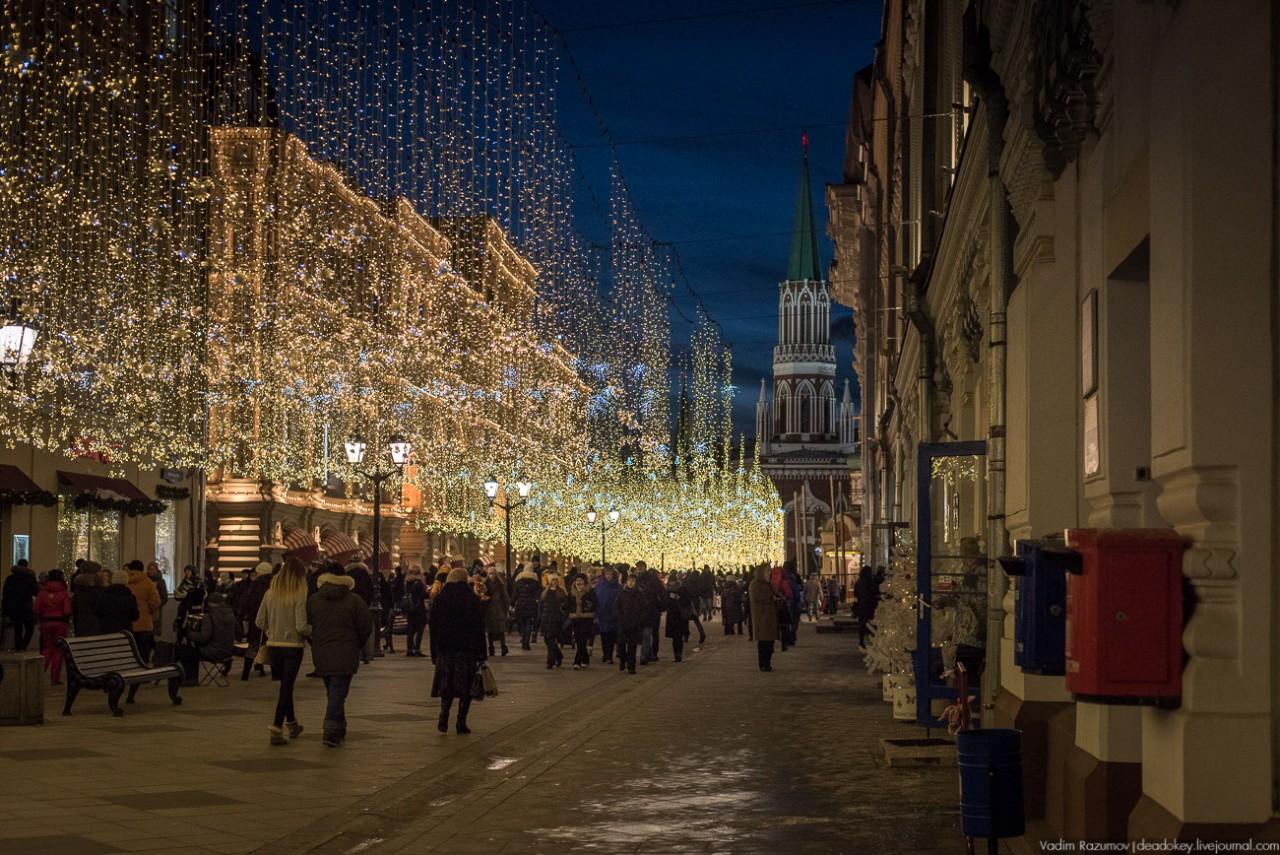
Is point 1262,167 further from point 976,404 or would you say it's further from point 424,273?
point 424,273

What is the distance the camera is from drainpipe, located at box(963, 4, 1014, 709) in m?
13.3

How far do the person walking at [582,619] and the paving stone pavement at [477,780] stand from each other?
7.01 metres

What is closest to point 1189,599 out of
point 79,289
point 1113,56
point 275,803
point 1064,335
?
point 1113,56

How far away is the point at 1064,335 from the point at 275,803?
6.63 meters

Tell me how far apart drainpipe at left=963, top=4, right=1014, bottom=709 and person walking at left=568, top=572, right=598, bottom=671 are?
17662mm

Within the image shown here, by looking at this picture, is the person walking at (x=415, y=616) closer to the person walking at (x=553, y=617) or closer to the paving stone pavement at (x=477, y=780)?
the person walking at (x=553, y=617)

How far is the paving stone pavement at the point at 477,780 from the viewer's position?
37.3 feet

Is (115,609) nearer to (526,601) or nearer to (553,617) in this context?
(553,617)

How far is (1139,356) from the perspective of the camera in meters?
8.95

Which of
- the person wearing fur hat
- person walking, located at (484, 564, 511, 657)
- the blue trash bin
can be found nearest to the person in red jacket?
the person wearing fur hat

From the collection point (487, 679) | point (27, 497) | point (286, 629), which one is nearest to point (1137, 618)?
point (286, 629)

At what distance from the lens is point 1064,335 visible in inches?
463

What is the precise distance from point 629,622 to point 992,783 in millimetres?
22370

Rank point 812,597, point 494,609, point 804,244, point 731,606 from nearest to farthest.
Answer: point 494,609
point 731,606
point 812,597
point 804,244
